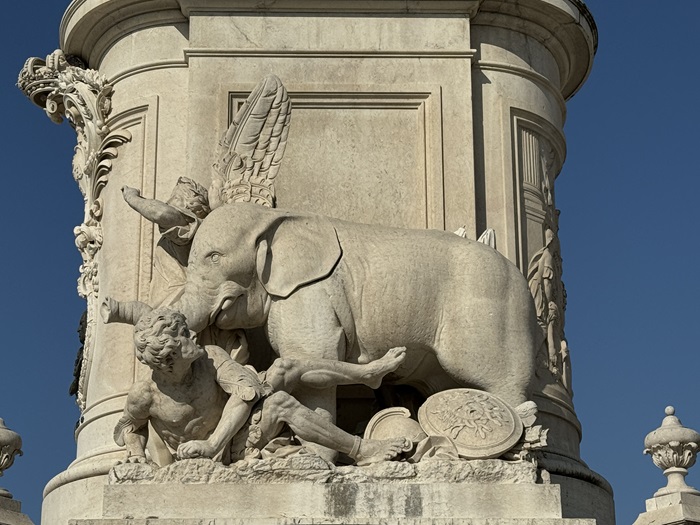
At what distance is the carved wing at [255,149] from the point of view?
13.1m

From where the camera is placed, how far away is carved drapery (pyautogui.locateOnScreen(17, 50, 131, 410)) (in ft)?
48.6

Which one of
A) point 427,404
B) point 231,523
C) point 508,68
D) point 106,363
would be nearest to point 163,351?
point 231,523

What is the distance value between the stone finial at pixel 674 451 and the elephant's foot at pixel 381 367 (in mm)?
5880

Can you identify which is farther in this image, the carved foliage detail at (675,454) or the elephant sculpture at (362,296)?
the carved foliage detail at (675,454)

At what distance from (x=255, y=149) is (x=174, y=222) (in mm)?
950

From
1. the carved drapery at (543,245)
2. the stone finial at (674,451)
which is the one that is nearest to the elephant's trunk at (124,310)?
the carved drapery at (543,245)

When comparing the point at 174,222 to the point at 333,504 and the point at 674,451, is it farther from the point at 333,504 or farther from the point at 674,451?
the point at 674,451

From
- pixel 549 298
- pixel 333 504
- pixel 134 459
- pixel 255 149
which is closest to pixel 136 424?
pixel 134 459

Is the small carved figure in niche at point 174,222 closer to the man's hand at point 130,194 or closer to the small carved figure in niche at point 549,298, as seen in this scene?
the man's hand at point 130,194

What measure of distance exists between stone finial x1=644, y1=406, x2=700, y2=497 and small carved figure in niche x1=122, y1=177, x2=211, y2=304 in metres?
6.36

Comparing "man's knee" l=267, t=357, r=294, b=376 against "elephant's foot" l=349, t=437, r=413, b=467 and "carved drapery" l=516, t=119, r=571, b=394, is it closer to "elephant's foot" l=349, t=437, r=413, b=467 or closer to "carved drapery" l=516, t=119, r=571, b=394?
"elephant's foot" l=349, t=437, r=413, b=467

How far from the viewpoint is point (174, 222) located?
501 inches

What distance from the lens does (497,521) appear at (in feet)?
36.5

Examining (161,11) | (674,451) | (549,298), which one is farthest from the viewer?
(674,451)
